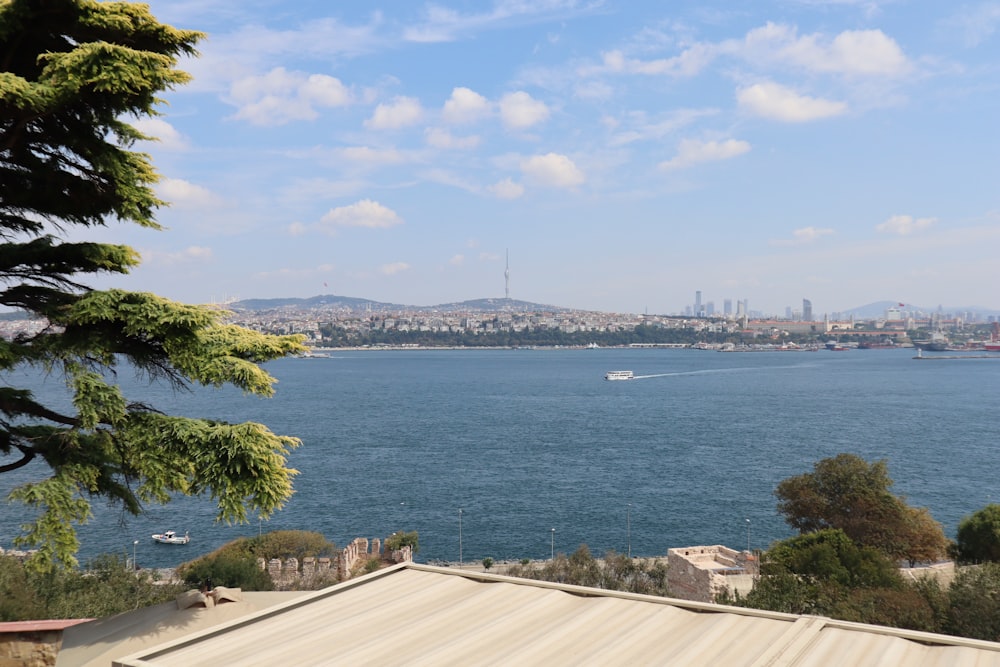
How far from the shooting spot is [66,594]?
13484 mm

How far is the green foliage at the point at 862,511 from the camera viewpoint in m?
26.6

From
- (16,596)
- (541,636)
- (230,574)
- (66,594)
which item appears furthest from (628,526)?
(541,636)

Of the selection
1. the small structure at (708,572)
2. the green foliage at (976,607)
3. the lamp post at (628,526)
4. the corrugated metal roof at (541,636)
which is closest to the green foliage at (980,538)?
the small structure at (708,572)

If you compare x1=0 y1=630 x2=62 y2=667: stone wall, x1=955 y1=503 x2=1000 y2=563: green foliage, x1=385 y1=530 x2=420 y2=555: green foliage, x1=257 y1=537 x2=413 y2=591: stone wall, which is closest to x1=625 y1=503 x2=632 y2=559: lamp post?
x1=385 y1=530 x2=420 y2=555: green foliage

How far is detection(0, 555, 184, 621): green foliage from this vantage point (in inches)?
421

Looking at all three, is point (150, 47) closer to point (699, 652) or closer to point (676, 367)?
A: point (699, 652)

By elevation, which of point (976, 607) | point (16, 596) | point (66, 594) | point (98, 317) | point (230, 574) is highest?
point (98, 317)

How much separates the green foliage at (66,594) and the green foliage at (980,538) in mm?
24830

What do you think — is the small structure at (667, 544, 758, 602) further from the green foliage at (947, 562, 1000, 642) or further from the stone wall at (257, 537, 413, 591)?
the stone wall at (257, 537, 413, 591)

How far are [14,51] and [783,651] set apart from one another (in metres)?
8.15

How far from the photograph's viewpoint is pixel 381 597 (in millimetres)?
6109

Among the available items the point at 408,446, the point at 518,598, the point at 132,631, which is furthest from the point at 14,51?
the point at 408,446

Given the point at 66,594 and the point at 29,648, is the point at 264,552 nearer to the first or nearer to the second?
the point at 66,594

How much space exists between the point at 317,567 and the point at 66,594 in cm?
1346
